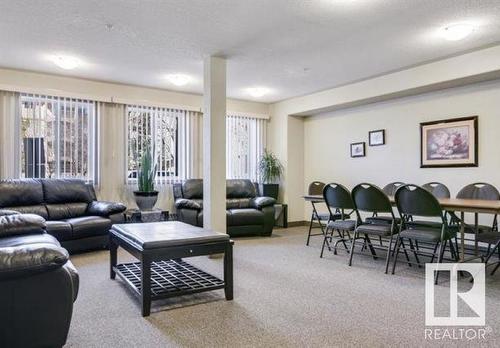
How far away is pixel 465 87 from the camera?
15.5ft

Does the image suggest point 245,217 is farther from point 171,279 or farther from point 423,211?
point 423,211

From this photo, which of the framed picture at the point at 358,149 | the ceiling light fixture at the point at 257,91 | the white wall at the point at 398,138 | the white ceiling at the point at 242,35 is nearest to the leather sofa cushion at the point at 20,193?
the white ceiling at the point at 242,35

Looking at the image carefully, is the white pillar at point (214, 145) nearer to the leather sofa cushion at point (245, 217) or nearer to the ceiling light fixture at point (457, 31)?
the leather sofa cushion at point (245, 217)

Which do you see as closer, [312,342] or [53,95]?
[312,342]

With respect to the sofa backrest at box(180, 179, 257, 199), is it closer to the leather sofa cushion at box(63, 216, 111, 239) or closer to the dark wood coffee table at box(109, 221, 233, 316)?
the leather sofa cushion at box(63, 216, 111, 239)

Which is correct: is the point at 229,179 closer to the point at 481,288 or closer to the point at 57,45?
the point at 57,45

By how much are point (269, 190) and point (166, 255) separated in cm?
428

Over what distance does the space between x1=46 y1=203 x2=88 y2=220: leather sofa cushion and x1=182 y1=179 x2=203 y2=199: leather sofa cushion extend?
1524mm

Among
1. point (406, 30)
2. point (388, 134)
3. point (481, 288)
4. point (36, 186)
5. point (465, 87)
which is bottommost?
point (481, 288)

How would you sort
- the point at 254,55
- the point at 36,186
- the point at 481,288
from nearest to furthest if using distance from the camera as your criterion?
the point at 481,288 < the point at 254,55 < the point at 36,186

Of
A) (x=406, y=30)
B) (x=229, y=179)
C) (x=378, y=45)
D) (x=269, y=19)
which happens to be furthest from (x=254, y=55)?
(x=229, y=179)

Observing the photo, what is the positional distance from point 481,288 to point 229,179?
4.38 m

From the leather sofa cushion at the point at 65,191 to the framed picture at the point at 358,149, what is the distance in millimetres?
4188

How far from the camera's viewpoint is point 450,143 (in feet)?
15.9
